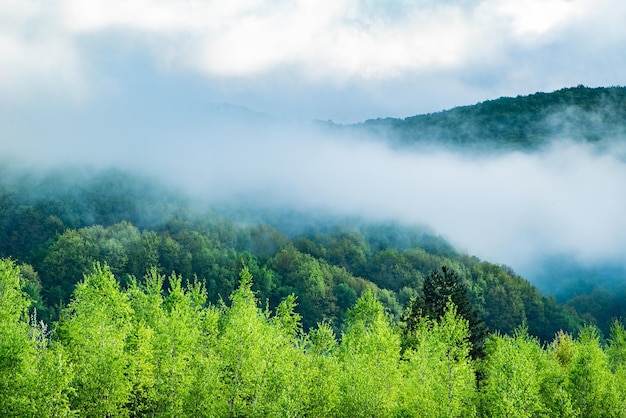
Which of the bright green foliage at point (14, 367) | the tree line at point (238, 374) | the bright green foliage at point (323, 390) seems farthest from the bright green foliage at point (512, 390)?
the bright green foliage at point (14, 367)

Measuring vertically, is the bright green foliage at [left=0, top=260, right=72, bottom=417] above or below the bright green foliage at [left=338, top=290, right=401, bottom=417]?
above

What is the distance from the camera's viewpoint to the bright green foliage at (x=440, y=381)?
200 feet

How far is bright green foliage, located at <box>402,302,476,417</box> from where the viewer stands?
61.1 meters

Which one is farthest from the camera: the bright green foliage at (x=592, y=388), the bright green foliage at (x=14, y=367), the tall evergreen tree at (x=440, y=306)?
the tall evergreen tree at (x=440, y=306)

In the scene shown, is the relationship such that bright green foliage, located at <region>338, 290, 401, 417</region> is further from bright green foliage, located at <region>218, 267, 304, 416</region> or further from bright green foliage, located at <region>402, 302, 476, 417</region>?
bright green foliage, located at <region>218, 267, 304, 416</region>

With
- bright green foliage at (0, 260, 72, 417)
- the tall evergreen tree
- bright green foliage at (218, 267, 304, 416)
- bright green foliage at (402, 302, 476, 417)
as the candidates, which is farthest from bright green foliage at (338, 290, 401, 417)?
the tall evergreen tree

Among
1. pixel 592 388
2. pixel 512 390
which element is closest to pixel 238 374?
pixel 512 390

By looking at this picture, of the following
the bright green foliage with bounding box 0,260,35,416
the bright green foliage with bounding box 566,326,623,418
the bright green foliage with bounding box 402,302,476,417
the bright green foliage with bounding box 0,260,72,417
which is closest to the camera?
the bright green foliage with bounding box 0,260,72,417

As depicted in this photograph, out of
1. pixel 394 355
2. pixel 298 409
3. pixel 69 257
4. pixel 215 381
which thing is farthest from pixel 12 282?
pixel 69 257

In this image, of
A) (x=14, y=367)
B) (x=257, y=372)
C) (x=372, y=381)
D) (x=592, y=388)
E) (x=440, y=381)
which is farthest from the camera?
(x=592, y=388)

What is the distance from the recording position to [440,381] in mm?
63281

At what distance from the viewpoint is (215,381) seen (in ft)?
196

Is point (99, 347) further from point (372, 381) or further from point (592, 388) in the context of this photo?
point (592, 388)

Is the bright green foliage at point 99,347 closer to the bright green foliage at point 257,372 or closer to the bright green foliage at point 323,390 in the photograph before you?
the bright green foliage at point 257,372
